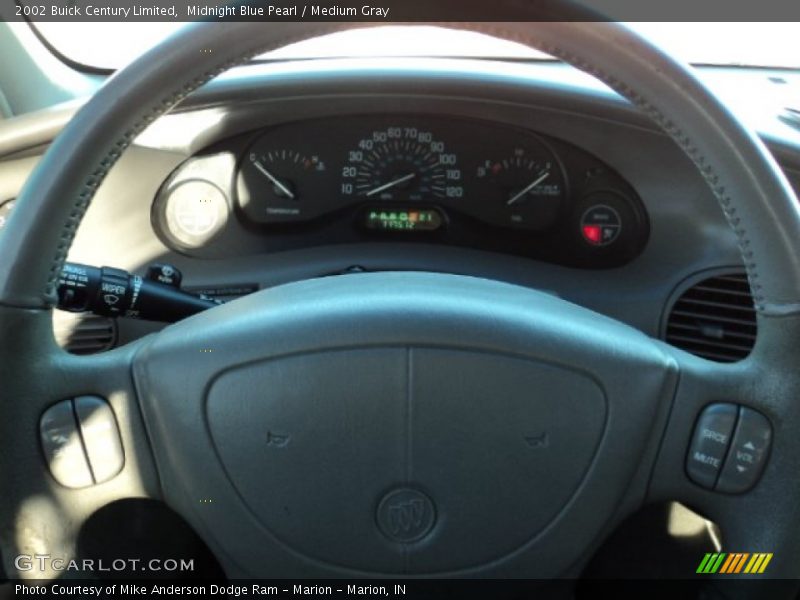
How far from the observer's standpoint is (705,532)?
1.45m

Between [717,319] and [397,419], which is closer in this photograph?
[397,419]

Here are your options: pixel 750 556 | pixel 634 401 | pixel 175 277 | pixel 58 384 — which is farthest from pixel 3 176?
pixel 750 556

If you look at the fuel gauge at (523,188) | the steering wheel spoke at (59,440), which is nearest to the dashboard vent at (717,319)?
the fuel gauge at (523,188)

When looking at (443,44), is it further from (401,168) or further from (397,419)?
(397,419)

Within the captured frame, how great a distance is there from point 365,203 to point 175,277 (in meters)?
0.75

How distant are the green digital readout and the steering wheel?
1155 mm

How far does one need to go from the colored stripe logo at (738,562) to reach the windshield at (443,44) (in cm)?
150

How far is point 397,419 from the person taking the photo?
1223 mm

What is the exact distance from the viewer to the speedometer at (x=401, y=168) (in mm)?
2385

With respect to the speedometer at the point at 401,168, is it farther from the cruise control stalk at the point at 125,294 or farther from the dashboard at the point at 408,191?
the cruise control stalk at the point at 125,294

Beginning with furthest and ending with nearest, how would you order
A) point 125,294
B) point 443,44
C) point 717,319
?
point 443,44
point 717,319
point 125,294

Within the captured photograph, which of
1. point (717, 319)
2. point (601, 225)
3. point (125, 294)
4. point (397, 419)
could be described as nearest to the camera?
point (397, 419)

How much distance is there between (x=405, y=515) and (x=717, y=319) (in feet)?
4.01

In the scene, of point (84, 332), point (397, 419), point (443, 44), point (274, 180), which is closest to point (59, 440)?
point (397, 419)
